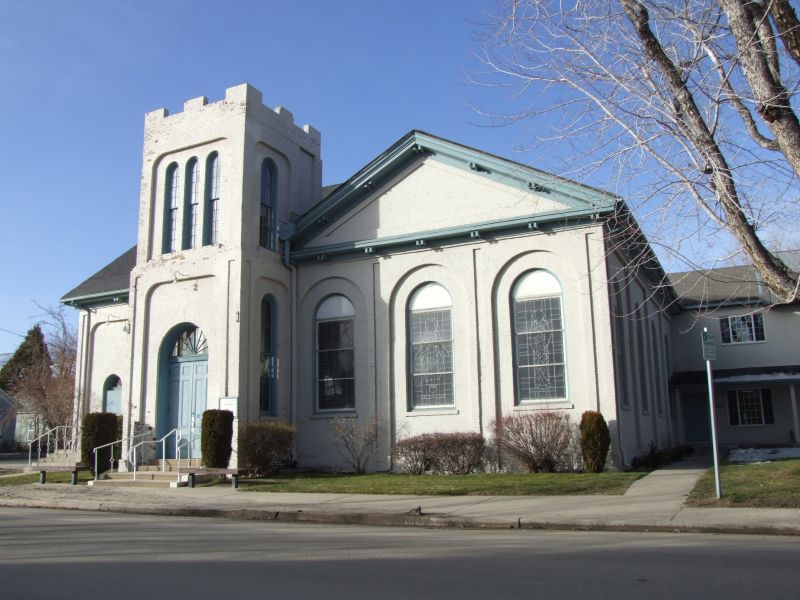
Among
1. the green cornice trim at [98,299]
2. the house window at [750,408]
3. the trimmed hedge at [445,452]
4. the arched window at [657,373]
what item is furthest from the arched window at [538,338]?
the house window at [750,408]

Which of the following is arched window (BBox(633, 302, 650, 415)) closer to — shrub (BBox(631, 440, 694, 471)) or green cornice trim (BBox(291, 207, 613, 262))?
shrub (BBox(631, 440, 694, 471))

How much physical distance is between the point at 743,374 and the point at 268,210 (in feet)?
70.8

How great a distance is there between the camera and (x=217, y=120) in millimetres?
21406

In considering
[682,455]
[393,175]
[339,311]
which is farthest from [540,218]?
[682,455]

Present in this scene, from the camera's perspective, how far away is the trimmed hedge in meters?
18.3

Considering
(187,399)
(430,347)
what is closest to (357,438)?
(430,347)

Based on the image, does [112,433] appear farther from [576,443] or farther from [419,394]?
[576,443]

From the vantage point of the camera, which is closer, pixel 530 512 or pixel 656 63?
pixel 656 63

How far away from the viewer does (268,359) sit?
21.2 metres

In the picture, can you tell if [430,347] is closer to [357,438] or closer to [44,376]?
[357,438]

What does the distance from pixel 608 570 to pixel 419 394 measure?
41.8 feet

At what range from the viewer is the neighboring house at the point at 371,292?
18641 millimetres

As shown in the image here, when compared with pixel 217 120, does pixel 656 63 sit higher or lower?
lower

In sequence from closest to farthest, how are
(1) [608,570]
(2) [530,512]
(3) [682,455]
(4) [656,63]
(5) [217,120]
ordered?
(1) [608,570] → (4) [656,63] → (2) [530,512] → (5) [217,120] → (3) [682,455]
